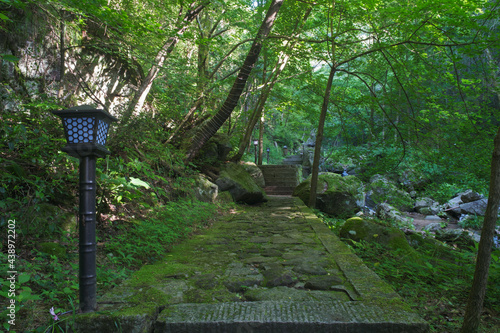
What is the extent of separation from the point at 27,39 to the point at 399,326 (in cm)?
676

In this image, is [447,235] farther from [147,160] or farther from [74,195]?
[74,195]

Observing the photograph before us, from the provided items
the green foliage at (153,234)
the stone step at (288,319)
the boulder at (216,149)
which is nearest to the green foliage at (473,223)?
the boulder at (216,149)

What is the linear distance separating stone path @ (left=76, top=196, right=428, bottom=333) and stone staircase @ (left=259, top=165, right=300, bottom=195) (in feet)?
28.8

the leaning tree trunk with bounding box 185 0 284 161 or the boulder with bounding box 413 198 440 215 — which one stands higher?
the leaning tree trunk with bounding box 185 0 284 161

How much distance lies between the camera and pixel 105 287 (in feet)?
8.24

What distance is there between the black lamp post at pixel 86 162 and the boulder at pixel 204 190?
449cm

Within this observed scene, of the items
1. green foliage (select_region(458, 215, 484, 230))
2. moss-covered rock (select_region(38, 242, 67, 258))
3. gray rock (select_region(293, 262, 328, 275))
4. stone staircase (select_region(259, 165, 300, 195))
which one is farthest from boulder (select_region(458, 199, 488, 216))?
moss-covered rock (select_region(38, 242, 67, 258))

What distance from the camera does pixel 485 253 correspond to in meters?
2.20

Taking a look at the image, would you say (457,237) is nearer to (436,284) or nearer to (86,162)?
(436,284)

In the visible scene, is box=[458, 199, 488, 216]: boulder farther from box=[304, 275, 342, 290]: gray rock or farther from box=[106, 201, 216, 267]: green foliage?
box=[304, 275, 342, 290]: gray rock

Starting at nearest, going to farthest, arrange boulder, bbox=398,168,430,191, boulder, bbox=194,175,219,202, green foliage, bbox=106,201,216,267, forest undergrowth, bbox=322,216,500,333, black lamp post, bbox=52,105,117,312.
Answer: black lamp post, bbox=52,105,117,312 < forest undergrowth, bbox=322,216,500,333 < green foliage, bbox=106,201,216,267 < boulder, bbox=194,175,219,202 < boulder, bbox=398,168,430,191

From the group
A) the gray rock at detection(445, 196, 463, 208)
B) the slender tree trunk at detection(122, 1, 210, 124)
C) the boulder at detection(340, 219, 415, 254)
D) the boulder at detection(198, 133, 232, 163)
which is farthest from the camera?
the gray rock at detection(445, 196, 463, 208)

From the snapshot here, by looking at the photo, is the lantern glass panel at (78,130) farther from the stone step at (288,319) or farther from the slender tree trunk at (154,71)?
the slender tree trunk at (154,71)

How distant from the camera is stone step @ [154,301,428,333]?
182 centimetres
